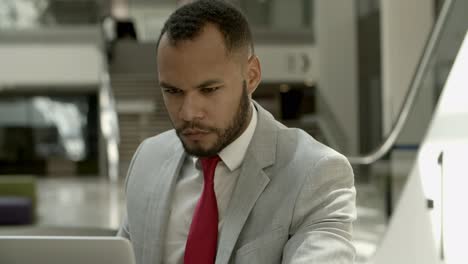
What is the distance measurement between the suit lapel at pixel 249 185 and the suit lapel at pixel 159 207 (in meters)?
0.19

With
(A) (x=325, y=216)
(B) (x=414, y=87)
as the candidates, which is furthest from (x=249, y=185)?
(B) (x=414, y=87)

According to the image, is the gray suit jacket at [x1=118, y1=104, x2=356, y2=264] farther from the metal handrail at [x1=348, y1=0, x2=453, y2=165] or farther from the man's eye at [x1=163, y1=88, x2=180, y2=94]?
the metal handrail at [x1=348, y1=0, x2=453, y2=165]

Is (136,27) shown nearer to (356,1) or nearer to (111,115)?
(111,115)

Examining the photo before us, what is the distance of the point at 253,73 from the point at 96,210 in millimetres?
10324

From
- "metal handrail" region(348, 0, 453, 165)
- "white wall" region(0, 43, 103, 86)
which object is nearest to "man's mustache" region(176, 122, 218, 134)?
"metal handrail" region(348, 0, 453, 165)

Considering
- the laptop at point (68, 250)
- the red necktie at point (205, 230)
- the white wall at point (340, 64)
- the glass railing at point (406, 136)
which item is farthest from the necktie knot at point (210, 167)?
the white wall at point (340, 64)

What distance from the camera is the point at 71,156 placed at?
24.4 m

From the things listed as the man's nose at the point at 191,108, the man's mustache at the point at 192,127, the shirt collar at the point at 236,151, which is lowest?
the shirt collar at the point at 236,151

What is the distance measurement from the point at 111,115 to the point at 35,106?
7738 mm

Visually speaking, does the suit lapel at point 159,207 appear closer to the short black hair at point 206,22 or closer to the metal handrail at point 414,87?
the short black hair at point 206,22

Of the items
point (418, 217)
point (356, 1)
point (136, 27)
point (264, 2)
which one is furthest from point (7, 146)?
point (418, 217)

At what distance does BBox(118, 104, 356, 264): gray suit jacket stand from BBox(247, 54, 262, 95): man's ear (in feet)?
0.49

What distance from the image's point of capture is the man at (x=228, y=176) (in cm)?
170

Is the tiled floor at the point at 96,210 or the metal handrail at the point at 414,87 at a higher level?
the metal handrail at the point at 414,87
